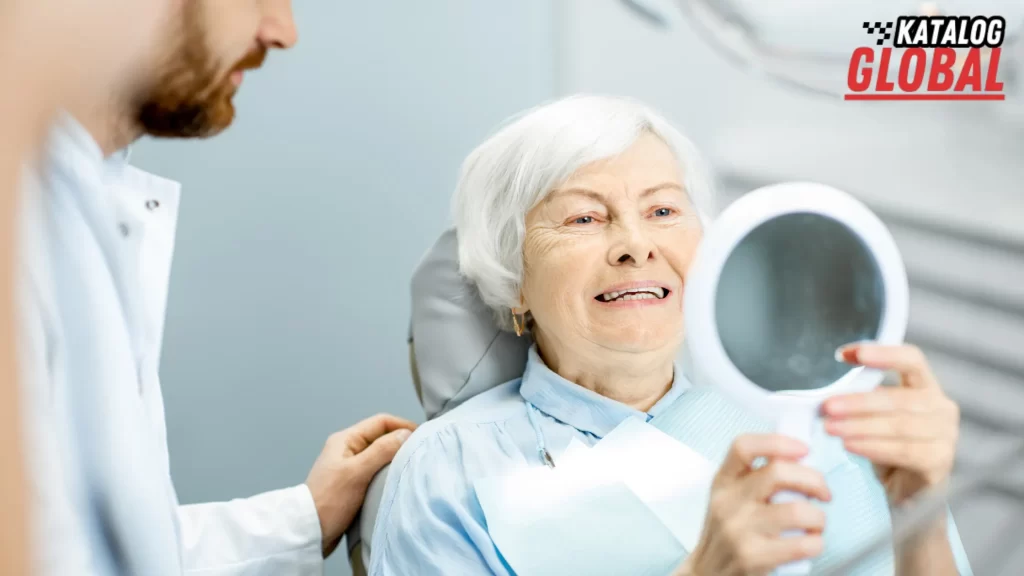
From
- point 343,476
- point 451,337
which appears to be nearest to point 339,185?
point 451,337

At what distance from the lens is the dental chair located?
4.21 ft

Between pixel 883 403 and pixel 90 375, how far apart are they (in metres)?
0.59

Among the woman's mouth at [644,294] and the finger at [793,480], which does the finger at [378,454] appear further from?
the finger at [793,480]

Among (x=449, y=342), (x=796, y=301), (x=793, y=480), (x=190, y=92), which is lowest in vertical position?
(x=449, y=342)

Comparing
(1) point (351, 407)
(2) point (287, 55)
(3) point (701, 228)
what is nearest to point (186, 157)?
(2) point (287, 55)

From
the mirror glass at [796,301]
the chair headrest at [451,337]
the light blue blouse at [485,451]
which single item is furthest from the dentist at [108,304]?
the chair headrest at [451,337]

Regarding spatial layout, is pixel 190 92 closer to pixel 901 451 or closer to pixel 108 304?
pixel 108 304

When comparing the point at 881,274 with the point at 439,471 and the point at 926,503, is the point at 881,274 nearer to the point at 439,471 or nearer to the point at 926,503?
the point at 926,503

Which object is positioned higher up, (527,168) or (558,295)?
(527,168)

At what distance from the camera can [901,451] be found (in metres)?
0.67

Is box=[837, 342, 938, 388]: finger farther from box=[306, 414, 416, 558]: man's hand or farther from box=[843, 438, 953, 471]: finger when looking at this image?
box=[306, 414, 416, 558]: man's hand

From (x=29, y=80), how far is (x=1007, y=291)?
0.78m

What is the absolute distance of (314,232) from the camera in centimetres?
160

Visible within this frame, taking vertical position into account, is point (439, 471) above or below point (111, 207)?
below
